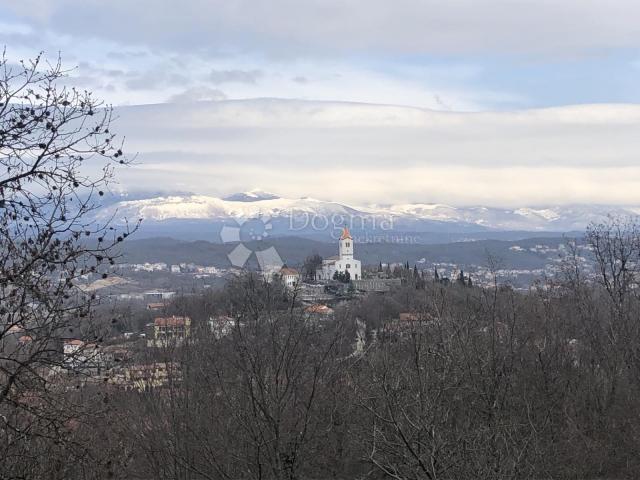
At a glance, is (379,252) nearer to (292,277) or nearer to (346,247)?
(346,247)

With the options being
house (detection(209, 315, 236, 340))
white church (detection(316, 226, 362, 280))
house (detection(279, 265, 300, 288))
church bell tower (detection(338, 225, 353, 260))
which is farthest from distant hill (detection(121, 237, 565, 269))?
house (detection(209, 315, 236, 340))

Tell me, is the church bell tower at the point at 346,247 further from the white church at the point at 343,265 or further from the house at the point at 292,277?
the house at the point at 292,277

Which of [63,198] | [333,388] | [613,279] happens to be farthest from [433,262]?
[63,198]

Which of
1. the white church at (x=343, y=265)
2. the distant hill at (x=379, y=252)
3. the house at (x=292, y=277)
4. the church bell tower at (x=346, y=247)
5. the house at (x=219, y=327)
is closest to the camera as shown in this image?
the house at (x=292, y=277)

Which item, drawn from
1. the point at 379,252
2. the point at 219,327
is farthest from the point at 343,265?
the point at 219,327

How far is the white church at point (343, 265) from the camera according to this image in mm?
107688

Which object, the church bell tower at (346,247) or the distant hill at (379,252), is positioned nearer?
the church bell tower at (346,247)

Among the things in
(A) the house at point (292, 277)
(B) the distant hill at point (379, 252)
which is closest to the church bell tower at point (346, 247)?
(B) the distant hill at point (379, 252)

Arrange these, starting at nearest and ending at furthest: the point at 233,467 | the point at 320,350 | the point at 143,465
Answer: the point at 233,467 < the point at 143,465 < the point at 320,350

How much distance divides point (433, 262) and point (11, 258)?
161619mm

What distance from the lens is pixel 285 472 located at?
37.9ft

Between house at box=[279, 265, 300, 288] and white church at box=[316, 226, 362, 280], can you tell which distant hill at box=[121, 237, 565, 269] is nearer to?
white church at box=[316, 226, 362, 280]

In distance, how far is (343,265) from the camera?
4286 inches

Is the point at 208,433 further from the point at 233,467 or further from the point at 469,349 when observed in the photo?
the point at 469,349
